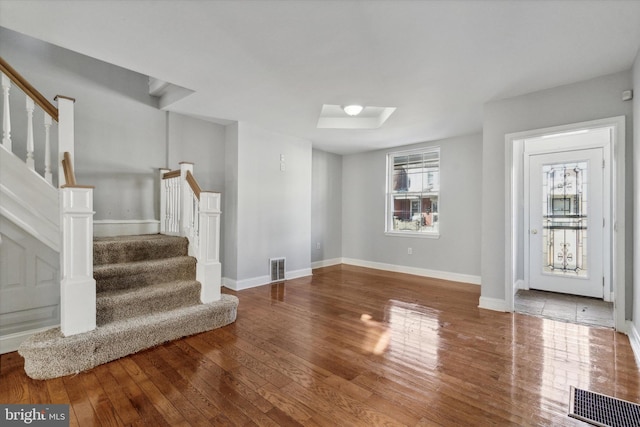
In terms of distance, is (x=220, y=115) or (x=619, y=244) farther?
(x=220, y=115)

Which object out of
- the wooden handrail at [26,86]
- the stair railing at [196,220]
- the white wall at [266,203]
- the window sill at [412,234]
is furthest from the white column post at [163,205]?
the window sill at [412,234]

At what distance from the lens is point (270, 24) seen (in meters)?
2.13

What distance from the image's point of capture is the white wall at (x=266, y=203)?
4.46 meters

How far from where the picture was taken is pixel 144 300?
8.81 feet

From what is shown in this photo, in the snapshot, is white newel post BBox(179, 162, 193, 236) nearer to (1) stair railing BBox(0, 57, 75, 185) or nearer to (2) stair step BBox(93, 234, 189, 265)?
(2) stair step BBox(93, 234, 189, 265)

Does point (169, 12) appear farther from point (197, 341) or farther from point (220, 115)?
point (197, 341)

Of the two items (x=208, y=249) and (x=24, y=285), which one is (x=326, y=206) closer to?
(x=208, y=249)

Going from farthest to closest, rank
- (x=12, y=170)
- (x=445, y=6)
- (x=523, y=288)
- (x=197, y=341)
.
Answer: (x=523, y=288) → (x=197, y=341) → (x=12, y=170) → (x=445, y=6)

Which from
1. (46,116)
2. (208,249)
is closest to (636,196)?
(208,249)

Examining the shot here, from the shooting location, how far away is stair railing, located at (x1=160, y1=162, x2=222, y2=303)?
305cm

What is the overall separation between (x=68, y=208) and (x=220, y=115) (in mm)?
2398

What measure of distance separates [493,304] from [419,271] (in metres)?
1.98

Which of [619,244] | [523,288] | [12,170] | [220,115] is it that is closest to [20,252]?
[12,170]

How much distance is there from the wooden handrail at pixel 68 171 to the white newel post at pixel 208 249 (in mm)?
1024
